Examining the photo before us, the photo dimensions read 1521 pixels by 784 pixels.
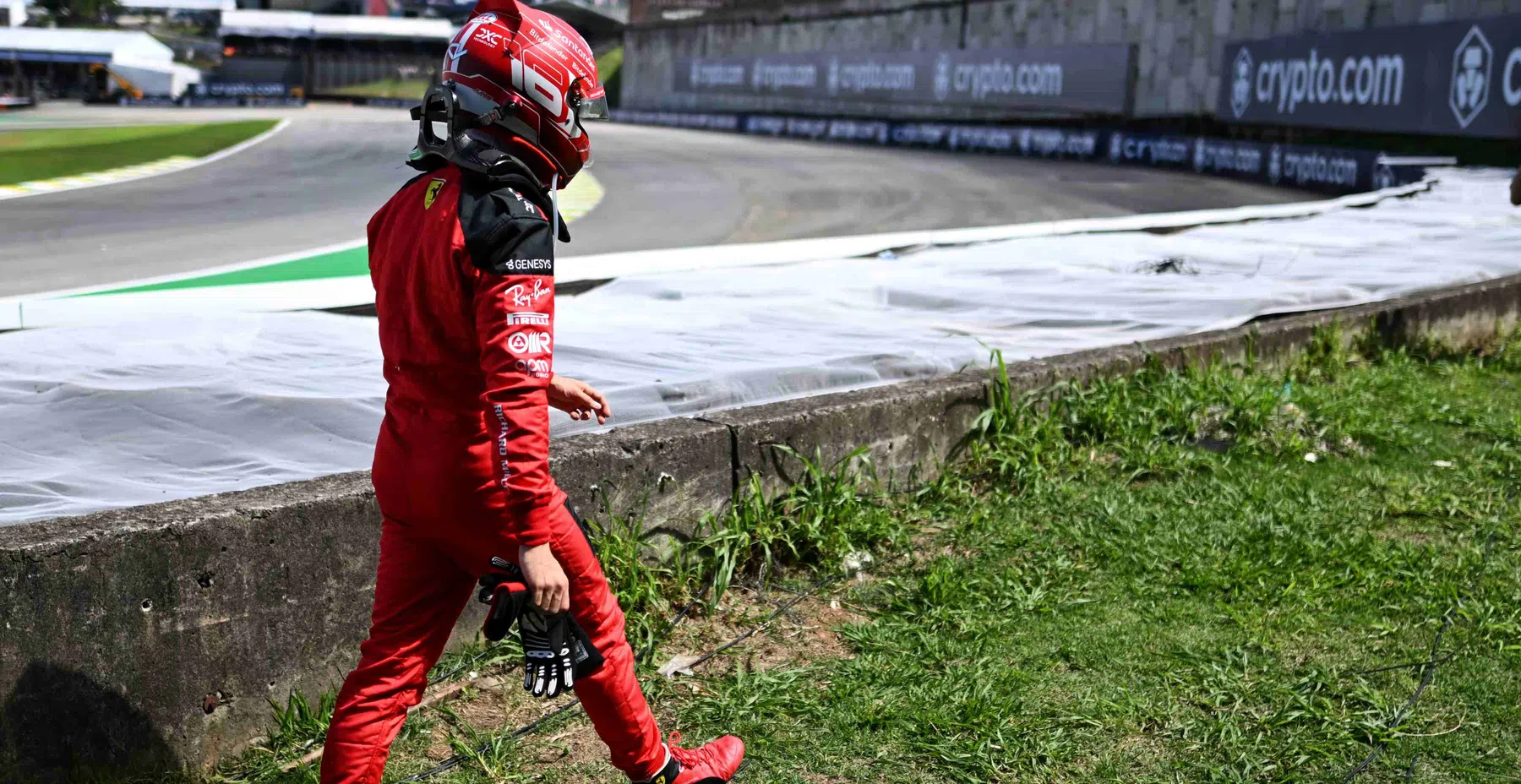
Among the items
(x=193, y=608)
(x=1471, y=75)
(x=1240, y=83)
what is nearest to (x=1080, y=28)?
(x=1240, y=83)

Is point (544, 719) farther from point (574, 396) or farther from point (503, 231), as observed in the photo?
→ point (503, 231)

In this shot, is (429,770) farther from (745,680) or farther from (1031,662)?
(1031,662)

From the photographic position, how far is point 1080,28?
1173 inches

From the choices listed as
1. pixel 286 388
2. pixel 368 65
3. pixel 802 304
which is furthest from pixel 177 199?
pixel 368 65

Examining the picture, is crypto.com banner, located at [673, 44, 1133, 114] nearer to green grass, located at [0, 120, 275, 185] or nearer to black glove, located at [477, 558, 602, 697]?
green grass, located at [0, 120, 275, 185]

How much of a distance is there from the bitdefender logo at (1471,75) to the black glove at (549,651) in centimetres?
1922

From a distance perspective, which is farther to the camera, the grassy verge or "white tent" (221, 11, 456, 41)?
"white tent" (221, 11, 456, 41)

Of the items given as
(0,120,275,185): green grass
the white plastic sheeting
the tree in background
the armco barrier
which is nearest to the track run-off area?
the white plastic sheeting

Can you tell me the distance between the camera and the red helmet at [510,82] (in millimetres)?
2350

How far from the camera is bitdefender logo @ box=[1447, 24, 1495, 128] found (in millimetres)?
17828

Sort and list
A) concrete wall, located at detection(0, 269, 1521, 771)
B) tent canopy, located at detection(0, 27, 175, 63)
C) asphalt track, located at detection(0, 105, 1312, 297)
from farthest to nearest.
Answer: tent canopy, located at detection(0, 27, 175, 63), asphalt track, located at detection(0, 105, 1312, 297), concrete wall, located at detection(0, 269, 1521, 771)

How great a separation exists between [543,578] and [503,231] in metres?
0.62

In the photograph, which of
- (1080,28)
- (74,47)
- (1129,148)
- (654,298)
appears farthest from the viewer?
(74,47)

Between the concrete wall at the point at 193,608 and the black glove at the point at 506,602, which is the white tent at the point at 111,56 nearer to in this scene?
the concrete wall at the point at 193,608
